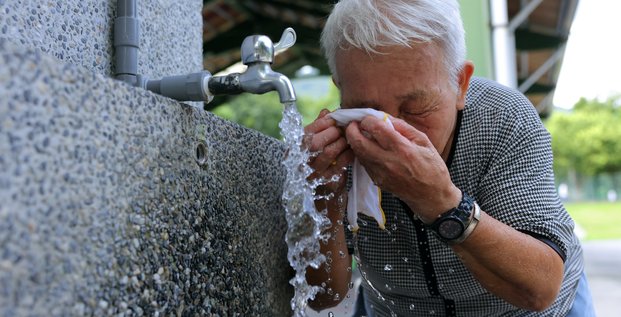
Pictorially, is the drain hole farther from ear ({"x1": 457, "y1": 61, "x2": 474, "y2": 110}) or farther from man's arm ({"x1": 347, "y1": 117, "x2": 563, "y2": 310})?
ear ({"x1": 457, "y1": 61, "x2": 474, "y2": 110})

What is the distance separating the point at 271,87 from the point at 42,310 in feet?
1.86

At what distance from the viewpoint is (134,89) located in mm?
986

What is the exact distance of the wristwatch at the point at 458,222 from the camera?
129 cm

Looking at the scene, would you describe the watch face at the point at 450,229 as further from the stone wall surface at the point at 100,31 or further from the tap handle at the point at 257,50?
the stone wall surface at the point at 100,31

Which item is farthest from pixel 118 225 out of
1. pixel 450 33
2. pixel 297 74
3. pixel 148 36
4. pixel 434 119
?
pixel 297 74

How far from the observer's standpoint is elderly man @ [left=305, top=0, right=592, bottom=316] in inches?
51.3

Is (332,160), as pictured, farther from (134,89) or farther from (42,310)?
(42,310)

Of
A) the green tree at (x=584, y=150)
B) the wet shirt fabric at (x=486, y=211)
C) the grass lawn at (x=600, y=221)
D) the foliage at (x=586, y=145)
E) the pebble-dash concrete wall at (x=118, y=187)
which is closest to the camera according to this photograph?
the pebble-dash concrete wall at (x=118, y=187)

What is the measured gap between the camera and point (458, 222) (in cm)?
129

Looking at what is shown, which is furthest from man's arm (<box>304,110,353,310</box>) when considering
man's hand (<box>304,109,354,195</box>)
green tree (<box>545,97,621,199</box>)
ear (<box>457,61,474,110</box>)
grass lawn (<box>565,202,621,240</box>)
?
green tree (<box>545,97,621,199</box>)

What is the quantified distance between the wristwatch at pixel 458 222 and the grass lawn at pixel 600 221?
641 inches

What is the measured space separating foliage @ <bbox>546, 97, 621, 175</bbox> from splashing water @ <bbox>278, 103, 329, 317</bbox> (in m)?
43.1

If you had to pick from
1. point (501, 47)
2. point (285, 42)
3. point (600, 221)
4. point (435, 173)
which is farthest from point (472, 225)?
point (600, 221)

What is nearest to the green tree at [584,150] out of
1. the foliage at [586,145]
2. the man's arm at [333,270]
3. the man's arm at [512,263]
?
the foliage at [586,145]
